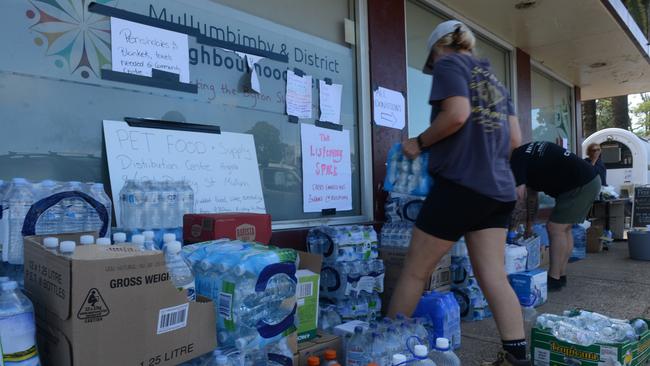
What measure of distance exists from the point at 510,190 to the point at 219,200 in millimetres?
1806

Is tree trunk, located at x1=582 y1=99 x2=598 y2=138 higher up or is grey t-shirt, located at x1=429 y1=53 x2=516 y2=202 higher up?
tree trunk, located at x1=582 y1=99 x2=598 y2=138

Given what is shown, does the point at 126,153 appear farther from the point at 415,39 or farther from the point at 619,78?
the point at 619,78

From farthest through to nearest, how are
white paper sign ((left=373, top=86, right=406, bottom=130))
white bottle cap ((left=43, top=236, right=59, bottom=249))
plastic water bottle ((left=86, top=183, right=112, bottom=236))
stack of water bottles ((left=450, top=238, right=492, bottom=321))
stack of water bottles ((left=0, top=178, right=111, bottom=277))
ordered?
white paper sign ((left=373, top=86, right=406, bottom=130)) → stack of water bottles ((left=450, top=238, right=492, bottom=321)) → plastic water bottle ((left=86, top=183, right=112, bottom=236)) → stack of water bottles ((left=0, top=178, right=111, bottom=277)) → white bottle cap ((left=43, top=236, right=59, bottom=249))

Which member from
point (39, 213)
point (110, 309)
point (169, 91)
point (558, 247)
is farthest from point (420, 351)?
point (558, 247)

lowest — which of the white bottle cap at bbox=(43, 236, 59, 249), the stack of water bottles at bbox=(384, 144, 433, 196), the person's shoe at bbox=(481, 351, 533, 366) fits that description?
the person's shoe at bbox=(481, 351, 533, 366)

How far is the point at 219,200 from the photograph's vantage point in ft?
10.3

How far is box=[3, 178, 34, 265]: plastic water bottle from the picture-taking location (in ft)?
6.35

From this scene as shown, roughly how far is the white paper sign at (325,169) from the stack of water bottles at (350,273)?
459 mm

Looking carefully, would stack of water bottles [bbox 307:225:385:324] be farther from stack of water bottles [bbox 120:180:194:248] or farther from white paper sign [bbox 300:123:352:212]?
stack of water bottles [bbox 120:180:194:248]

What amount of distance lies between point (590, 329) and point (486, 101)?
1418 millimetres

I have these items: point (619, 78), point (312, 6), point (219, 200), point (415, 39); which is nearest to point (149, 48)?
point (219, 200)

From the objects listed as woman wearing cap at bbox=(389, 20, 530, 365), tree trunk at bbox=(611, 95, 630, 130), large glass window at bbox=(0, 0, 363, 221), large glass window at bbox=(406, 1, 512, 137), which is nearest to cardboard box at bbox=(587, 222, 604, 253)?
large glass window at bbox=(406, 1, 512, 137)

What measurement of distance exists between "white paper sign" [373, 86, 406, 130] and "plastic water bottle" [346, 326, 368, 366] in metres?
2.46

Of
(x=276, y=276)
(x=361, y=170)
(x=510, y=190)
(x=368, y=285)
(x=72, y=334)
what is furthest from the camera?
(x=361, y=170)
